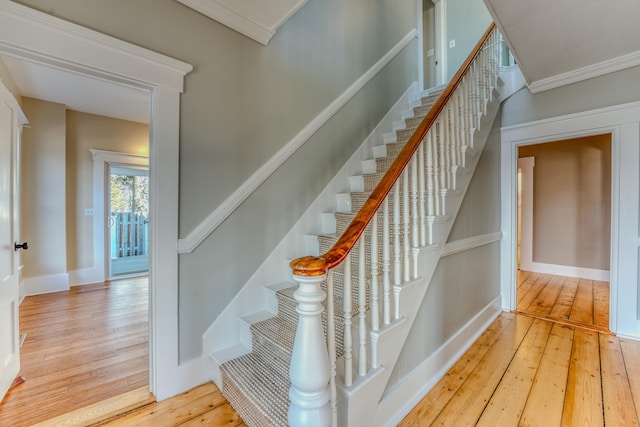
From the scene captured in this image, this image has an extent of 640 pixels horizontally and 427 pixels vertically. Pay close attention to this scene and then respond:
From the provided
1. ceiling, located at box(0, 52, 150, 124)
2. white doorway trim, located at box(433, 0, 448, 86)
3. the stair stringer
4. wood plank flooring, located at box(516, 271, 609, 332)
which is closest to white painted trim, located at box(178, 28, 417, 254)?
the stair stringer

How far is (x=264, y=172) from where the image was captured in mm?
2035

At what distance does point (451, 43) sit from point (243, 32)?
3800 mm

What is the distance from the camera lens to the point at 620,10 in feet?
5.79

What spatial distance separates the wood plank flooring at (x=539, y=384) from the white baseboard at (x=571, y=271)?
7.22 feet

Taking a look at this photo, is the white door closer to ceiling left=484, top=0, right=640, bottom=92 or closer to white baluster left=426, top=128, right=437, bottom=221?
white baluster left=426, top=128, right=437, bottom=221

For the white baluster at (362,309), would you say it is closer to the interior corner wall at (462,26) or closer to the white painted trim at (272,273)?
the white painted trim at (272,273)

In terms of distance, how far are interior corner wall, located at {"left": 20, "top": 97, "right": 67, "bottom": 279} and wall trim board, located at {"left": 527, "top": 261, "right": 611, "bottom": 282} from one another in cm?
700

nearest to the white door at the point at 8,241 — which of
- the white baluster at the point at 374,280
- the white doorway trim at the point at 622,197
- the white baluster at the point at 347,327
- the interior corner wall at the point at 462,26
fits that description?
the white baluster at the point at 347,327

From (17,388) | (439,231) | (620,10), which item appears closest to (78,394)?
(17,388)

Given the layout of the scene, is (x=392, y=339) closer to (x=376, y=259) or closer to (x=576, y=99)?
(x=376, y=259)

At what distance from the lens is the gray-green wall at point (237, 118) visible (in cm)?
161

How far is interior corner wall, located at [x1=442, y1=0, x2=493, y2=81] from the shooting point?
13.5 feet

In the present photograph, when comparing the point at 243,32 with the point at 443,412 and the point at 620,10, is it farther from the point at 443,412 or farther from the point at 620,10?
the point at 443,412

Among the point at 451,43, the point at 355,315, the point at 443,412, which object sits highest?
Answer: the point at 451,43
